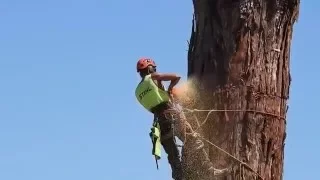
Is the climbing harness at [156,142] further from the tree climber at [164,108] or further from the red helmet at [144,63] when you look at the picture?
the red helmet at [144,63]

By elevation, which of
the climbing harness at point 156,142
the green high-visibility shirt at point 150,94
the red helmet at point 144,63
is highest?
the red helmet at point 144,63

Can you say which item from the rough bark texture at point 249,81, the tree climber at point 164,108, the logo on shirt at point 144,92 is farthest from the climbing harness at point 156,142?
the rough bark texture at point 249,81

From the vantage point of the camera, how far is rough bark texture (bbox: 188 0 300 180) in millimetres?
6387

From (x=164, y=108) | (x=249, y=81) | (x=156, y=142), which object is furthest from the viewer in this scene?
(x=164, y=108)

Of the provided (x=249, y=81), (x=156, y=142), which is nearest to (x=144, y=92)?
(x=156, y=142)

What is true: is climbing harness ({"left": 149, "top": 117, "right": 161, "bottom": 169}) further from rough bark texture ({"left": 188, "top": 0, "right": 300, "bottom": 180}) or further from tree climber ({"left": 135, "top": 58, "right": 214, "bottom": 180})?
rough bark texture ({"left": 188, "top": 0, "right": 300, "bottom": 180})

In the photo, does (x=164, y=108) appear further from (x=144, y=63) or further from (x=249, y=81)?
(x=249, y=81)

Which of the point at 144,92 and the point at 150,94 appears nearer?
the point at 150,94

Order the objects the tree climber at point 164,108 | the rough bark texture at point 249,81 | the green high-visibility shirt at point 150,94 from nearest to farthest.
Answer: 1. the rough bark texture at point 249,81
2. the tree climber at point 164,108
3. the green high-visibility shirt at point 150,94

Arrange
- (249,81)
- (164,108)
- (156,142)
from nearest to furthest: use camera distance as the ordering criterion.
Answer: (249,81)
(156,142)
(164,108)

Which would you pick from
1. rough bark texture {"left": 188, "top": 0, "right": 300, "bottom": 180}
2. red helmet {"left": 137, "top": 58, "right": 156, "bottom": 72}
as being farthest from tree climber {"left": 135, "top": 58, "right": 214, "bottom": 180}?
rough bark texture {"left": 188, "top": 0, "right": 300, "bottom": 180}

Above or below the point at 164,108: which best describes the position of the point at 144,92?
above

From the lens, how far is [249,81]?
641 cm

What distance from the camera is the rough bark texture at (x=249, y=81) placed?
6387 millimetres
